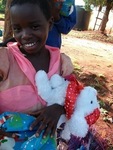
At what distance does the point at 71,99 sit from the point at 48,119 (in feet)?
0.57

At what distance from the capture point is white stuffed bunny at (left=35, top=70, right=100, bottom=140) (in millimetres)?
1508

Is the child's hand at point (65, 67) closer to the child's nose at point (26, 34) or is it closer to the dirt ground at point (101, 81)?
the child's nose at point (26, 34)

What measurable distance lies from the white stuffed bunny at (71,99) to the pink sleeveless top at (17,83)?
1.6 inches

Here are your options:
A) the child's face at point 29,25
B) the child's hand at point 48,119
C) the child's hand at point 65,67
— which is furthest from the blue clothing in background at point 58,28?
the child's hand at point 48,119

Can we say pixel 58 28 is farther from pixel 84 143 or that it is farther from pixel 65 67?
pixel 84 143

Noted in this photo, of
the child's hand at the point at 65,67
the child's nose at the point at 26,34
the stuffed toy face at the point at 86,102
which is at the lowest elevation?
the stuffed toy face at the point at 86,102

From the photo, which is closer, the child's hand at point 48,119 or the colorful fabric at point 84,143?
the child's hand at point 48,119

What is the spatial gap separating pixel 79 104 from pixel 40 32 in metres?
0.43

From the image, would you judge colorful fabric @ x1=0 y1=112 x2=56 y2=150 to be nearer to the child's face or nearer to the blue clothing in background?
the child's face

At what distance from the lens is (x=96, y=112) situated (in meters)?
1.58

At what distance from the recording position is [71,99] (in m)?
1.52

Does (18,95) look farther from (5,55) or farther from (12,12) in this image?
(12,12)

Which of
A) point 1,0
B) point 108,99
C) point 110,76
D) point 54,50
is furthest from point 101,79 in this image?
A: point 1,0

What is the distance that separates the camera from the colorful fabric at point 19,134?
1408mm
